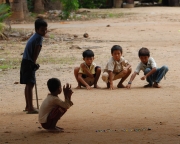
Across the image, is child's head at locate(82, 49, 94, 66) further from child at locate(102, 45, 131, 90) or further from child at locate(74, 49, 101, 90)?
child at locate(102, 45, 131, 90)

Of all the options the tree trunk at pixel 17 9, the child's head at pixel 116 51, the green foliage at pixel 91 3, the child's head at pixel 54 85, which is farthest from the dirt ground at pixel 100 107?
the green foliage at pixel 91 3

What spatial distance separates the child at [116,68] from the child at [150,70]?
0.19 metres

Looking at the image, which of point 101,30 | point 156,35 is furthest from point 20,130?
point 101,30

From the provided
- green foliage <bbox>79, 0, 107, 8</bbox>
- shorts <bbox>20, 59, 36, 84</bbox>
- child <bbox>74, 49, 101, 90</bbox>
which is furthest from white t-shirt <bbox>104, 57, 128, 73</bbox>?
green foliage <bbox>79, 0, 107, 8</bbox>

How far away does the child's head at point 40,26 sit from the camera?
285 inches

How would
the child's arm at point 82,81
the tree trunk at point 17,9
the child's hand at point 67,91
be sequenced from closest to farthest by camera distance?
the child's hand at point 67,91 < the child's arm at point 82,81 < the tree trunk at point 17,9

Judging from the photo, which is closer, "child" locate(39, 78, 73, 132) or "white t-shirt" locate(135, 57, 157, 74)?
"child" locate(39, 78, 73, 132)

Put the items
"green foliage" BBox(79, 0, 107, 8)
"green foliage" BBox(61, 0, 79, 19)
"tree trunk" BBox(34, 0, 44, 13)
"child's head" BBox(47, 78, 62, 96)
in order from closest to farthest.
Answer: "child's head" BBox(47, 78, 62, 96) < "green foliage" BBox(61, 0, 79, 19) < "tree trunk" BBox(34, 0, 44, 13) < "green foliage" BBox(79, 0, 107, 8)

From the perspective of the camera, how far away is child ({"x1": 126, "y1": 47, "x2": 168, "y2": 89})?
9.37 metres

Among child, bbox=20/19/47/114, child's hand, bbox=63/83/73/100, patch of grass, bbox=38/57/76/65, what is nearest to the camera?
child's hand, bbox=63/83/73/100

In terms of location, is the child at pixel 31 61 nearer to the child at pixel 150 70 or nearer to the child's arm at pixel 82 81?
the child's arm at pixel 82 81

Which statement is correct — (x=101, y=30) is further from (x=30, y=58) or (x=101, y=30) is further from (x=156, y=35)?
(x=30, y=58)

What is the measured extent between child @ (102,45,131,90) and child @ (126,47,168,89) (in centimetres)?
19

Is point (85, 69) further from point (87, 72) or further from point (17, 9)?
point (17, 9)
